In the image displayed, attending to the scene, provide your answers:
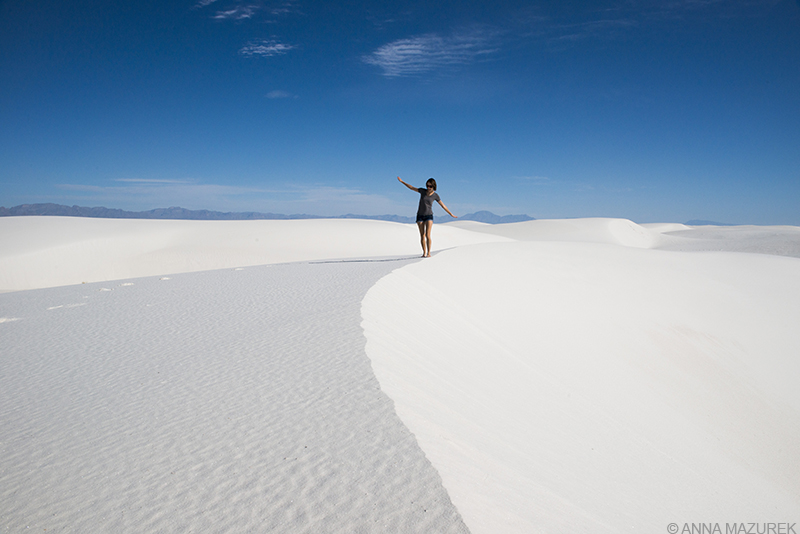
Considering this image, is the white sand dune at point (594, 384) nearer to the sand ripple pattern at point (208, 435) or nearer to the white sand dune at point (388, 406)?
the white sand dune at point (388, 406)

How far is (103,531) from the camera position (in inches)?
64.1

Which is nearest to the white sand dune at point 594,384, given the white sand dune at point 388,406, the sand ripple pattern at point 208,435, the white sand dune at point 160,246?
the white sand dune at point 388,406

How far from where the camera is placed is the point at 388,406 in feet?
8.10

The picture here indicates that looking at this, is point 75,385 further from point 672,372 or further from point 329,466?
point 672,372

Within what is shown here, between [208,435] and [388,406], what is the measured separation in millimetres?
1033

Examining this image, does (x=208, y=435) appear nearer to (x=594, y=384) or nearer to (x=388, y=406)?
(x=388, y=406)

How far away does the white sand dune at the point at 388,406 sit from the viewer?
1.83 m

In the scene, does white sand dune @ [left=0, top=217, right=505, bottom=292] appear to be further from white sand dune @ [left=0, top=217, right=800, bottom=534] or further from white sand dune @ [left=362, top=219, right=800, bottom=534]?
white sand dune @ [left=0, top=217, right=800, bottom=534]

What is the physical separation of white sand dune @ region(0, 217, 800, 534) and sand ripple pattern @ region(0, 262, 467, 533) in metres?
0.01

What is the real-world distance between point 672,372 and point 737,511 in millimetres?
4099

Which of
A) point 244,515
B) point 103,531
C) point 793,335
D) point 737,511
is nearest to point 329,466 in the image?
point 244,515

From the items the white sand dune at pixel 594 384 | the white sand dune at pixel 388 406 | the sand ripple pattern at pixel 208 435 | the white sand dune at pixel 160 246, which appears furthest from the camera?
the white sand dune at pixel 160 246

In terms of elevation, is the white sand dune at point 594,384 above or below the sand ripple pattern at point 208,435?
below

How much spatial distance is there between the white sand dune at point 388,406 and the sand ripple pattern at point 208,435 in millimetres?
12
